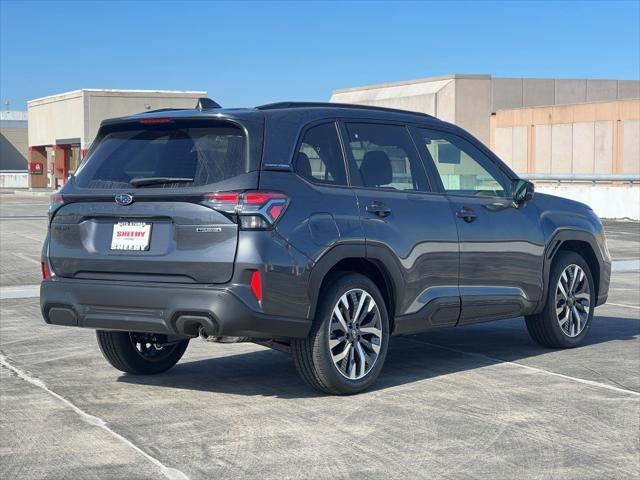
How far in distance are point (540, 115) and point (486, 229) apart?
140ft

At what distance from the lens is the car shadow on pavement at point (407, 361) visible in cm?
782

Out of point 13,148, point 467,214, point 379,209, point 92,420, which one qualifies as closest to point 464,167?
point 467,214

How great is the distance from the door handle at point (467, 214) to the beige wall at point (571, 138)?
38137 millimetres

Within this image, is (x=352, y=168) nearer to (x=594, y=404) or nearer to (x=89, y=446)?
(x=594, y=404)

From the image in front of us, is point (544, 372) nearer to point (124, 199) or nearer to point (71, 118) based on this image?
point (124, 199)

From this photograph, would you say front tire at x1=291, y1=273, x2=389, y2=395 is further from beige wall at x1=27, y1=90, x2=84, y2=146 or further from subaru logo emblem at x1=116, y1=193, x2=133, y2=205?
beige wall at x1=27, y1=90, x2=84, y2=146

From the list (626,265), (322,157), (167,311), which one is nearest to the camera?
(167,311)

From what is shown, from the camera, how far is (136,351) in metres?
8.10

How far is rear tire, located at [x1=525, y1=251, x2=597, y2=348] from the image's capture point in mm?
9172

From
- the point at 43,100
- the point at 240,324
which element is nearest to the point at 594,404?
the point at 240,324

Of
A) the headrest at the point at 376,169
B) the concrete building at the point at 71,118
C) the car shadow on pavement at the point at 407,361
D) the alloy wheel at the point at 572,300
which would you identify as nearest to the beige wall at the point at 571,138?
the concrete building at the point at 71,118

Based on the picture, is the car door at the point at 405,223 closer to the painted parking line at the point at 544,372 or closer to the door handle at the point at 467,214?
the door handle at the point at 467,214

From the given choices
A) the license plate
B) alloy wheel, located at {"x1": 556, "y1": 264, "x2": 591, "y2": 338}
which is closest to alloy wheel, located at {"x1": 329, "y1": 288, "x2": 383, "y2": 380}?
the license plate

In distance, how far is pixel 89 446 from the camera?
19.7ft
